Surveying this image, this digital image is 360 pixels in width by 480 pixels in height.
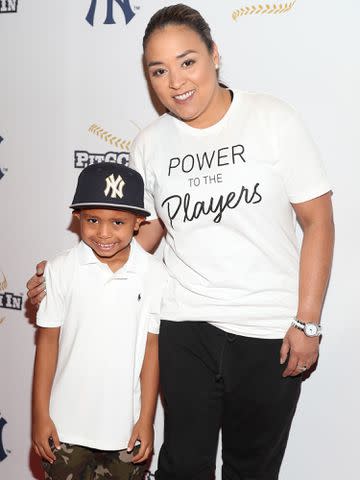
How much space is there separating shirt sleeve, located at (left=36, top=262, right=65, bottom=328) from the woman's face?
0.46 metres

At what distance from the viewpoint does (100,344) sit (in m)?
1.42

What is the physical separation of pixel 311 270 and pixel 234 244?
171 millimetres

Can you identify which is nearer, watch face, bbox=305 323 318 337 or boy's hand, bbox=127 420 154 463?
watch face, bbox=305 323 318 337

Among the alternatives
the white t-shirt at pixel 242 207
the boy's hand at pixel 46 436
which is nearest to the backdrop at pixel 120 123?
the white t-shirt at pixel 242 207

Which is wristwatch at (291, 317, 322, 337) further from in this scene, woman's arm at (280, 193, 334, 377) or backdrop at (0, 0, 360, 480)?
backdrop at (0, 0, 360, 480)

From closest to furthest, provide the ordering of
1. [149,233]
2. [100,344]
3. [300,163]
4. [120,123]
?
[300,163]
[100,344]
[149,233]
[120,123]

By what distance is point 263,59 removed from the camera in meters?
1.60

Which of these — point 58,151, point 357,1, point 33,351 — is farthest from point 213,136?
point 33,351

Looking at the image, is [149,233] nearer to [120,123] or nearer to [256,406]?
[120,123]

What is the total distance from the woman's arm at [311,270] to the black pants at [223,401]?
0.15ft

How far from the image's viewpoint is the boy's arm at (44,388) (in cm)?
144

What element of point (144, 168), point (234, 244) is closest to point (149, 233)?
point (144, 168)

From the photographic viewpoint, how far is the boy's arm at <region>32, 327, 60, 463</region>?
1.44 meters

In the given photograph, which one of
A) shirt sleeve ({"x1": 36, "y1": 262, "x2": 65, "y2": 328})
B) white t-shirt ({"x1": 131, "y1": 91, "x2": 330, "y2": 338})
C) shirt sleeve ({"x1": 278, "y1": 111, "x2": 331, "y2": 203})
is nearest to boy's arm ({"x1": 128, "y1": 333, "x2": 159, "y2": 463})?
white t-shirt ({"x1": 131, "y1": 91, "x2": 330, "y2": 338})
